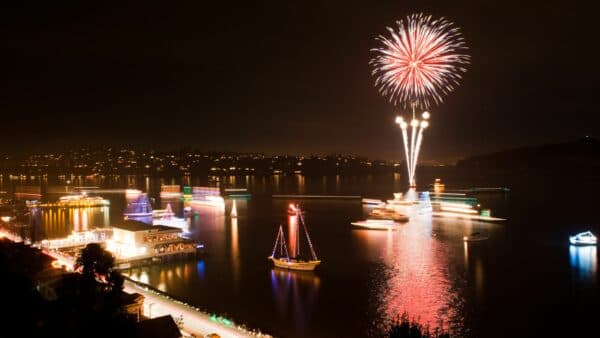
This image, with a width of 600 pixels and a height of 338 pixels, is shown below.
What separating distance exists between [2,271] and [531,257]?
1708 cm

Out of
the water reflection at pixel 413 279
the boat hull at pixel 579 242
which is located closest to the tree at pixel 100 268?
the water reflection at pixel 413 279

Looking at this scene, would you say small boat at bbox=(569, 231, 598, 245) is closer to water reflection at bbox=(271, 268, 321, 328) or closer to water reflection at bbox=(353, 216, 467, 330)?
water reflection at bbox=(353, 216, 467, 330)

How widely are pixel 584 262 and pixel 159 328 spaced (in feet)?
52.2

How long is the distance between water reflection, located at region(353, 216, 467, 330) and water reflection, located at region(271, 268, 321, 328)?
1.67 meters

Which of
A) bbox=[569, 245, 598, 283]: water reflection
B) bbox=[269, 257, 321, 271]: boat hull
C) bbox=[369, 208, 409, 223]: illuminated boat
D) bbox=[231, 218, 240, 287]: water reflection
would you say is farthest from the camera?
bbox=[369, 208, 409, 223]: illuminated boat

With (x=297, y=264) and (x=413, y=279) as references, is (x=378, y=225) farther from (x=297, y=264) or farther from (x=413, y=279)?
(x=413, y=279)

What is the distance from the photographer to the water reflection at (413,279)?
36.7 ft

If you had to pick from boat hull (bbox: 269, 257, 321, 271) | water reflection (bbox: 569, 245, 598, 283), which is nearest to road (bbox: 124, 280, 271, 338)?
boat hull (bbox: 269, 257, 321, 271)

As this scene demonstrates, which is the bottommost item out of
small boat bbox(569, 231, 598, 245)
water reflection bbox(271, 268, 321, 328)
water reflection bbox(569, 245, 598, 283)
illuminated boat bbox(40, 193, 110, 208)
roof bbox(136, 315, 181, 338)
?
water reflection bbox(569, 245, 598, 283)

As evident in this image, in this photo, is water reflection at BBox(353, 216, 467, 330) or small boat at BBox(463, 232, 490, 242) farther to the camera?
small boat at BBox(463, 232, 490, 242)

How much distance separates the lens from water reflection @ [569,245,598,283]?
15.1 metres

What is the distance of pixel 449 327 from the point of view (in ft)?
33.9

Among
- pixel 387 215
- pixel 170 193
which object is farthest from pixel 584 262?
pixel 170 193

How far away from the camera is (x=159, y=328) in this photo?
6656 mm
